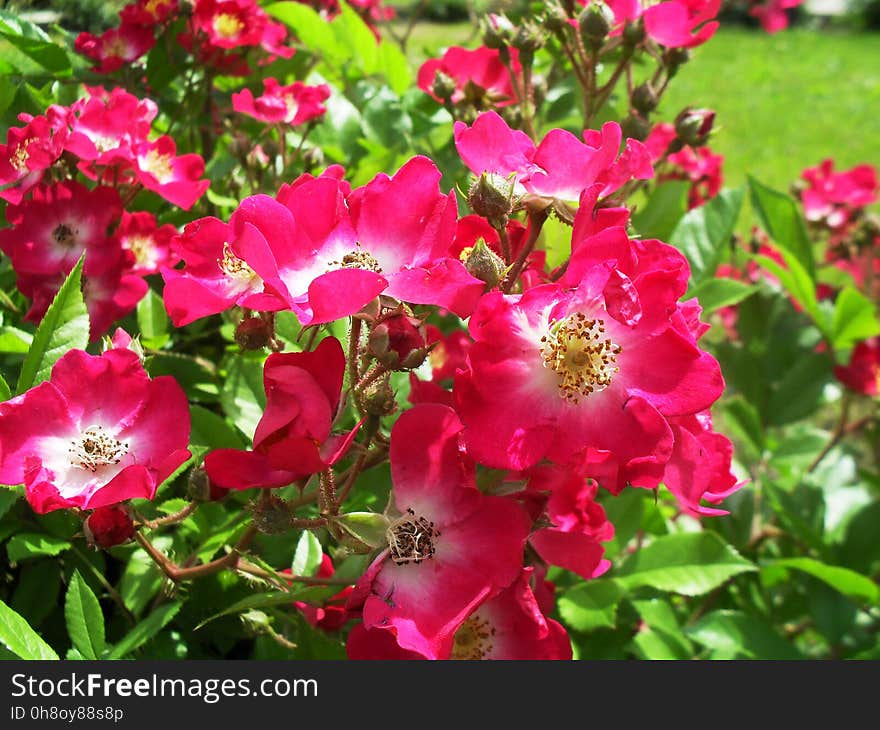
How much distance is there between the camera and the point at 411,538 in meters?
0.67

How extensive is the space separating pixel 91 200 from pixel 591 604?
719 mm

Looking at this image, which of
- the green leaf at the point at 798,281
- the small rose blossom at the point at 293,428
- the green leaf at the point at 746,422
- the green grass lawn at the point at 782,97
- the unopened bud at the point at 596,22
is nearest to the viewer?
the small rose blossom at the point at 293,428

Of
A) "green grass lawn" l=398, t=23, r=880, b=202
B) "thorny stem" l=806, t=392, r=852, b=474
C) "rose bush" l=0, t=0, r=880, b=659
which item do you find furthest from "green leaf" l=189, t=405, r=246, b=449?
"green grass lawn" l=398, t=23, r=880, b=202

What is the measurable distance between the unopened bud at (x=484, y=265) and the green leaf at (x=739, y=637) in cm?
74

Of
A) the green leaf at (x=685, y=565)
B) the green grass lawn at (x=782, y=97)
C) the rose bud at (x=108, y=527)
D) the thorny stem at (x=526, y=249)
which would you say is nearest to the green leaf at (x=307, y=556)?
the rose bud at (x=108, y=527)

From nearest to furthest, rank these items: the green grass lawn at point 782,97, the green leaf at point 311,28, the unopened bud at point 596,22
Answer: the unopened bud at point 596,22 < the green leaf at point 311,28 < the green grass lawn at point 782,97

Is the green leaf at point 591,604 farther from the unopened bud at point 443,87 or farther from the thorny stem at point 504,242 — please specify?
the unopened bud at point 443,87

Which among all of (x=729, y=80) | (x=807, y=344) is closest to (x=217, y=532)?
(x=807, y=344)

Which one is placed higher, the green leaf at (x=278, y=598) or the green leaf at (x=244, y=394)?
the green leaf at (x=244, y=394)

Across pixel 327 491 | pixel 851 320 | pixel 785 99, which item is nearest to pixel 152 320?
pixel 327 491

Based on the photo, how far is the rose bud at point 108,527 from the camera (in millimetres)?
672

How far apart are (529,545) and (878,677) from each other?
32cm

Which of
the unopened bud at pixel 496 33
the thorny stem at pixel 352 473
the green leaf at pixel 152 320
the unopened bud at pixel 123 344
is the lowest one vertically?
the green leaf at pixel 152 320

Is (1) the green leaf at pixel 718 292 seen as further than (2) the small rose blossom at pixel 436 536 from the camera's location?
Yes
